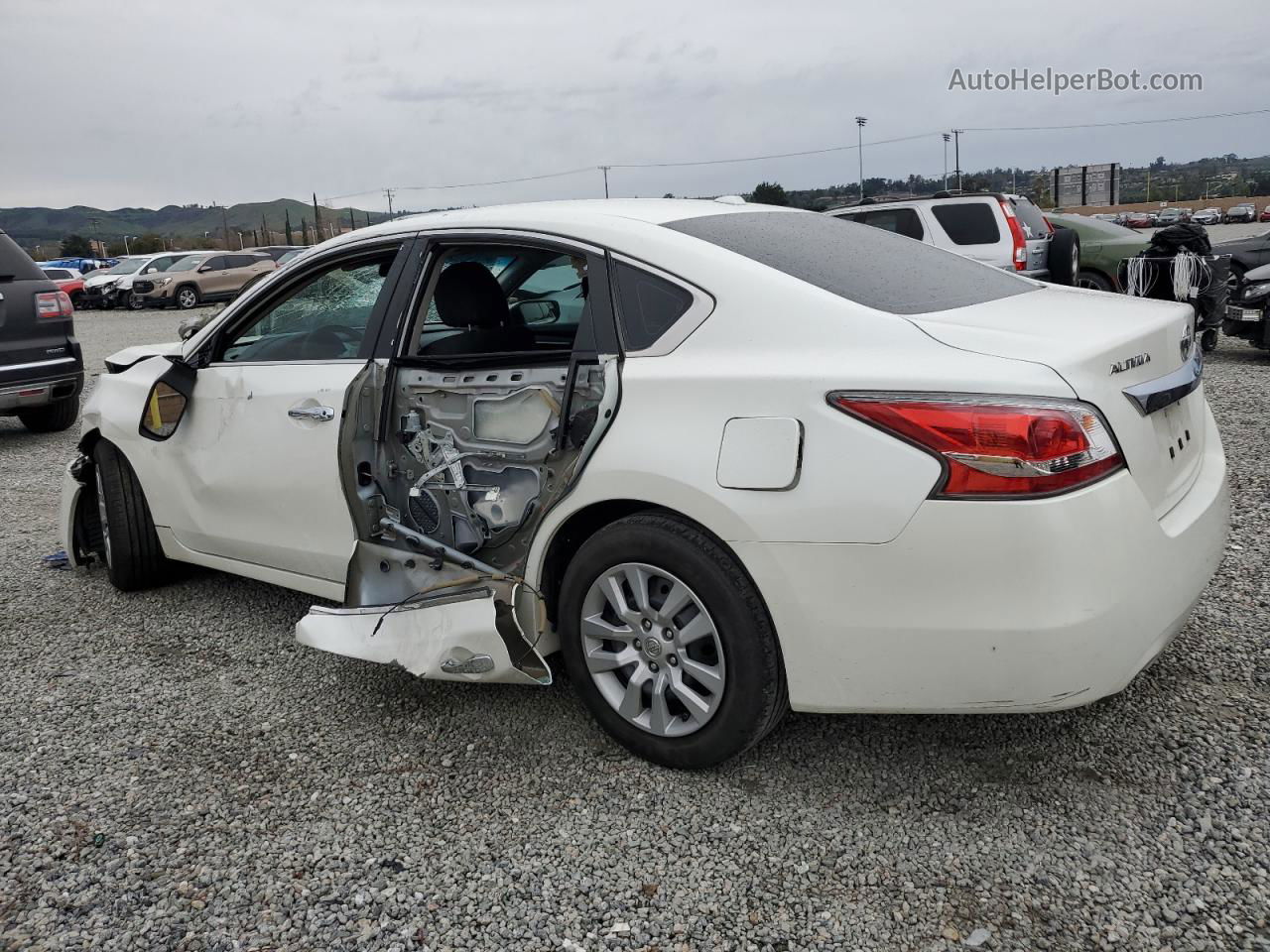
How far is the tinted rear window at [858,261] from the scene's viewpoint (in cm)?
288

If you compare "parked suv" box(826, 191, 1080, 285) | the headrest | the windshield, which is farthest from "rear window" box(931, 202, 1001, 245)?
the windshield

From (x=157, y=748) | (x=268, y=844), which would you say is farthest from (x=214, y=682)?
(x=268, y=844)

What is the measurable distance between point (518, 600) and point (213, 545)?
1727 mm

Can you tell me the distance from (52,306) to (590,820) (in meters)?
7.81

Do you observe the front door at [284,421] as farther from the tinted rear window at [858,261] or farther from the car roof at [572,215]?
the tinted rear window at [858,261]

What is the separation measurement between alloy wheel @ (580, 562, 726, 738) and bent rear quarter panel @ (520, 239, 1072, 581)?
241 millimetres

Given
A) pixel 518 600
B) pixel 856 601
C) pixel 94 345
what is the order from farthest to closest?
pixel 94 345 < pixel 518 600 < pixel 856 601

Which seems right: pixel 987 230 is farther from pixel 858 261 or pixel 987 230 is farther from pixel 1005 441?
pixel 1005 441

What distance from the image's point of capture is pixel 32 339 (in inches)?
332

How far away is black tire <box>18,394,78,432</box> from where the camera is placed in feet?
30.9

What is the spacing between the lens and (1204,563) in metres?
2.77

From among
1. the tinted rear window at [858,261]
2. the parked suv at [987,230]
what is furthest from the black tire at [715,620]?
the parked suv at [987,230]

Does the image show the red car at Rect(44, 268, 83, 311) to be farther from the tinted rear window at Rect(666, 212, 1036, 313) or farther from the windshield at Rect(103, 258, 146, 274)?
the tinted rear window at Rect(666, 212, 1036, 313)

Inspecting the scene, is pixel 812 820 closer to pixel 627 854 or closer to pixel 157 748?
pixel 627 854
